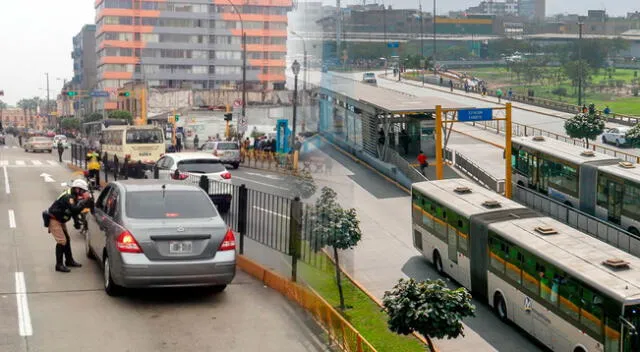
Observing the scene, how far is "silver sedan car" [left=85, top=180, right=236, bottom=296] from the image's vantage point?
1073cm

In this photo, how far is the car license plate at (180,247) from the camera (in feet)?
35.5

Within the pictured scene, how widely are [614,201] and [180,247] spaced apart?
1835 cm

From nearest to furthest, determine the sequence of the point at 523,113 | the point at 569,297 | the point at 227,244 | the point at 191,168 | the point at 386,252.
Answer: the point at 227,244
the point at 569,297
the point at 191,168
the point at 386,252
the point at 523,113

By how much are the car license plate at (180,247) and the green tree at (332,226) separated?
3.83 m

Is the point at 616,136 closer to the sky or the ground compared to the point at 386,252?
closer to the sky

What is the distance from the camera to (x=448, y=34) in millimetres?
167750

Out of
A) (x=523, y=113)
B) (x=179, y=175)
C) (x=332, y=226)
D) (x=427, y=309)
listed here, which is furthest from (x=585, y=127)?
(x=427, y=309)

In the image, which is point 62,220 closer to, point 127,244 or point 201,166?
point 127,244

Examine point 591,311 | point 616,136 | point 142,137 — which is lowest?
point 591,311

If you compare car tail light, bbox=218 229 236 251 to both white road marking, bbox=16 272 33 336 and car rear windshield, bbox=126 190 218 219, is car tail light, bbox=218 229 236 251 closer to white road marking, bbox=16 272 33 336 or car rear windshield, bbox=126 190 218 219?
car rear windshield, bbox=126 190 218 219

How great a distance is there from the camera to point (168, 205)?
11641 mm

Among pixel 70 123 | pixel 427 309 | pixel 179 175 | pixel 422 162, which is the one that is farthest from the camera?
pixel 70 123

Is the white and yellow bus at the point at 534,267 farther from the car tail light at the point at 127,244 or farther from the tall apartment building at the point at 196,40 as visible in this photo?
the tall apartment building at the point at 196,40

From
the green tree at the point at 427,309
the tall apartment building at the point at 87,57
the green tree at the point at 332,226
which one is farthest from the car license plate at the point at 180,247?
the tall apartment building at the point at 87,57
